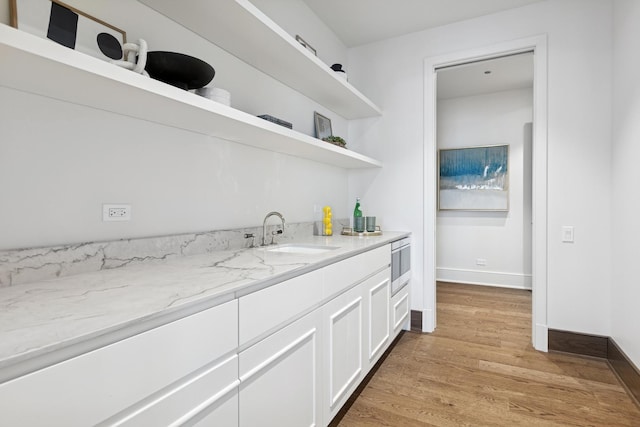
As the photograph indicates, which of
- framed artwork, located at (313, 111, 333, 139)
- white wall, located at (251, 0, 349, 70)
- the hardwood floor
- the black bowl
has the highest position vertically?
white wall, located at (251, 0, 349, 70)

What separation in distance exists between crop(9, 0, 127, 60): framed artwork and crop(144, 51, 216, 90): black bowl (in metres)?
0.19

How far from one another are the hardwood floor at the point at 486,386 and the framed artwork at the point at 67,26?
2.02m

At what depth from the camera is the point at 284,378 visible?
1.25 metres

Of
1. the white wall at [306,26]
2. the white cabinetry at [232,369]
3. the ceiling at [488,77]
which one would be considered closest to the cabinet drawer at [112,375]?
the white cabinetry at [232,369]

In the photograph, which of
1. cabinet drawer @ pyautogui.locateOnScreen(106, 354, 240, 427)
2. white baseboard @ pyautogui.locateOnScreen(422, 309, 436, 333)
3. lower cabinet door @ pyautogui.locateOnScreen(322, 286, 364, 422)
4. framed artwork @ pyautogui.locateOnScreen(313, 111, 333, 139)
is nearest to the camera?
cabinet drawer @ pyautogui.locateOnScreen(106, 354, 240, 427)

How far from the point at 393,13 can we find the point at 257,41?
161 centimetres

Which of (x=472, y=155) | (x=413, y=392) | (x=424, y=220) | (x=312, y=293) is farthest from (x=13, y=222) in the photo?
(x=472, y=155)

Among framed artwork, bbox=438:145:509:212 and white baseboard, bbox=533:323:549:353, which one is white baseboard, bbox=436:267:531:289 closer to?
framed artwork, bbox=438:145:509:212

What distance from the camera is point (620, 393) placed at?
6.65ft

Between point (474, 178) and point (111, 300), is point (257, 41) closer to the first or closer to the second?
point (111, 300)

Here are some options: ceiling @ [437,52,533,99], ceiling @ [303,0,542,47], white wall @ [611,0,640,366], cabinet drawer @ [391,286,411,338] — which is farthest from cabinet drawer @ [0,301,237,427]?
ceiling @ [437,52,533,99]

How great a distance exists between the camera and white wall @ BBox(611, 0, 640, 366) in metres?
1.98

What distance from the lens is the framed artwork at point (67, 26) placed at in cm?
106

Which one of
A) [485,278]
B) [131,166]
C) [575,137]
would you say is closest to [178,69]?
[131,166]
